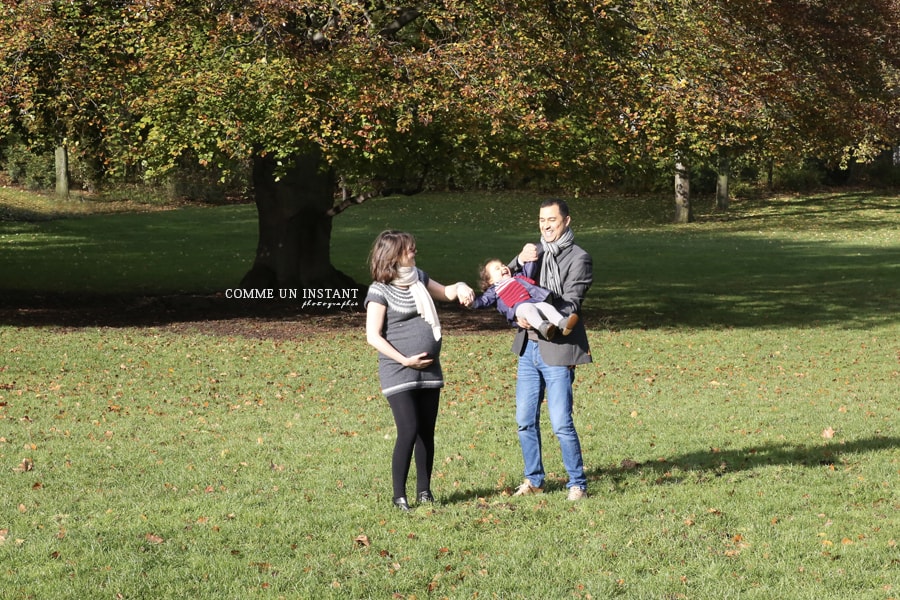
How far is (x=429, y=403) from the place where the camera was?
731 cm

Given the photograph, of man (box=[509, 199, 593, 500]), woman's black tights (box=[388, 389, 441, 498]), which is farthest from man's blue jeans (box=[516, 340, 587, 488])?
woman's black tights (box=[388, 389, 441, 498])

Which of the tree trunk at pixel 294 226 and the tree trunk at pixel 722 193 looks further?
the tree trunk at pixel 722 193

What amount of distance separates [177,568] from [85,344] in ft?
37.5

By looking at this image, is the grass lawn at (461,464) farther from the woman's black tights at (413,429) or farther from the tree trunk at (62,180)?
the tree trunk at (62,180)

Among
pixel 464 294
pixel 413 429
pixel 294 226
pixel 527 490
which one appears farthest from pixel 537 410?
pixel 294 226

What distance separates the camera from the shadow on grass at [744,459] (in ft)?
28.7

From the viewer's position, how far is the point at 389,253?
703 cm

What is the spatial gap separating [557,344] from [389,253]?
1317mm

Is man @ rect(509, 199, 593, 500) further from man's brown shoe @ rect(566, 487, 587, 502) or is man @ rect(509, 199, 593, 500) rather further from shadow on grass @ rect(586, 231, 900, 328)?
shadow on grass @ rect(586, 231, 900, 328)

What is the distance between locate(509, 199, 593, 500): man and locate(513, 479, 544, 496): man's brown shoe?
0.87 ft

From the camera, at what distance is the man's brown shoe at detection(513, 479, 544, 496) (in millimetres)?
7914

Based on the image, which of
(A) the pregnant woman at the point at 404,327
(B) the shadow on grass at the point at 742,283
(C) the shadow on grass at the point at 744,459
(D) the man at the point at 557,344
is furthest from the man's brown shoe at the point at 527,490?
(B) the shadow on grass at the point at 742,283

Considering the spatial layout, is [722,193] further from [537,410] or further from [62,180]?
[537,410]

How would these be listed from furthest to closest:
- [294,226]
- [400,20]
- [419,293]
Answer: [294,226] → [400,20] → [419,293]
